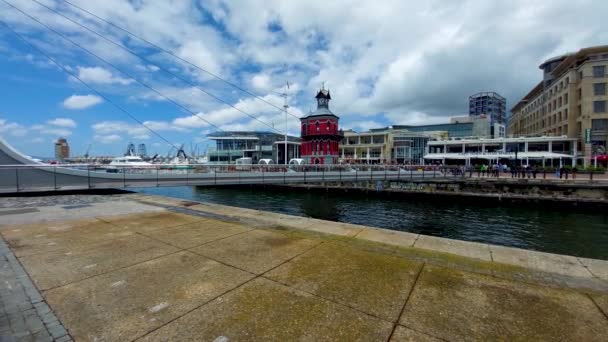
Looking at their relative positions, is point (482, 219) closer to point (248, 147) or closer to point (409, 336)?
point (409, 336)

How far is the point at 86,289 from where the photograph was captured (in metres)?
3.94

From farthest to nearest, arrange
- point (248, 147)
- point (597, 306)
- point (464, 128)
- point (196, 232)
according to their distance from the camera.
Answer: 1. point (464, 128)
2. point (248, 147)
3. point (196, 232)
4. point (597, 306)

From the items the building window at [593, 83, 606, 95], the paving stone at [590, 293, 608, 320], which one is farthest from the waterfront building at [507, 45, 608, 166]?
the paving stone at [590, 293, 608, 320]

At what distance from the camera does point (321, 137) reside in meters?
58.0

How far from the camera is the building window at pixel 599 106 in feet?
164

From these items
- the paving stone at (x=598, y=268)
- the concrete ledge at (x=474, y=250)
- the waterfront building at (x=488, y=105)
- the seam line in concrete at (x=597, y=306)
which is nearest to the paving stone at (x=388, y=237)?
the concrete ledge at (x=474, y=250)

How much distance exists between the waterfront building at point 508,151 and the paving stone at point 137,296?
5854 cm

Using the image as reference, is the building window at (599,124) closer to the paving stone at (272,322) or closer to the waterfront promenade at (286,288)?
the waterfront promenade at (286,288)

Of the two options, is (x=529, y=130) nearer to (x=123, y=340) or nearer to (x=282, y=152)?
(x=282, y=152)

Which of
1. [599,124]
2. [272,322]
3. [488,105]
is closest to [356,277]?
[272,322]

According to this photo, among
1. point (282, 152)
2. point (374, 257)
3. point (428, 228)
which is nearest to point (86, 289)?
point (374, 257)

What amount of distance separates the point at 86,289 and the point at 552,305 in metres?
6.75

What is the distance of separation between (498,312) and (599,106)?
2885 inches

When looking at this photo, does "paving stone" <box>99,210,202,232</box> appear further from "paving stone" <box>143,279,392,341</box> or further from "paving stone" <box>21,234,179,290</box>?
"paving stone" <box>143,279,392,341</box>
